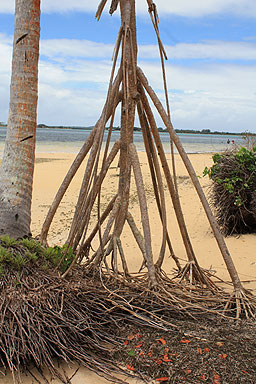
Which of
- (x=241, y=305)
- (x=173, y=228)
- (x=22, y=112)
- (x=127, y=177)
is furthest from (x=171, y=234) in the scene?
(x=22, y=112)

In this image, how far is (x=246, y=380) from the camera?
92.0 inches

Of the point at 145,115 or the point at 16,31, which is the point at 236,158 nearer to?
the point at 145,115

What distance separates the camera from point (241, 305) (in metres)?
3.17

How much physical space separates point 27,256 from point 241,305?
1593 mm

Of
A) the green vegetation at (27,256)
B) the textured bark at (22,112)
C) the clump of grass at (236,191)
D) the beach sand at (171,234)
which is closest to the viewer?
the green vegetation at (27,256)

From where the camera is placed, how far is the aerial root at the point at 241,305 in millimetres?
3045

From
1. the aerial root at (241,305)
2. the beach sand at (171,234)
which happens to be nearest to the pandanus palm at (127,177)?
the aerial root at (241,305)

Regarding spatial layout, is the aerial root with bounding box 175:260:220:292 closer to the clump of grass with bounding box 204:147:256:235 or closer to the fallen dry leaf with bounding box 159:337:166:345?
the fallen dry leaf with bounding box 159:337:166:345

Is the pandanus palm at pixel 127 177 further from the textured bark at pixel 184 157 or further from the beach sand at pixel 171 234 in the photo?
the beach sand at pixel 171 234

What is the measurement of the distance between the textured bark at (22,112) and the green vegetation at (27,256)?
0.21m

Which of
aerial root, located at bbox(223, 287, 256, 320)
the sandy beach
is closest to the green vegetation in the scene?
aerial root, located at bbox(223, 287, 256, 320)

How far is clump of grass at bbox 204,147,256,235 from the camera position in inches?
222

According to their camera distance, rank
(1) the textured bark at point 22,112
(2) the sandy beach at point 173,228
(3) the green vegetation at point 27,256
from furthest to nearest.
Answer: (2) the sandy beach at point 173,228, (1) the textured bark at point 22,112, (3) the green vegetation at point 27,256

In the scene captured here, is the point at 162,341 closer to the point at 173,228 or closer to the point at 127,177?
the point at 127,177
